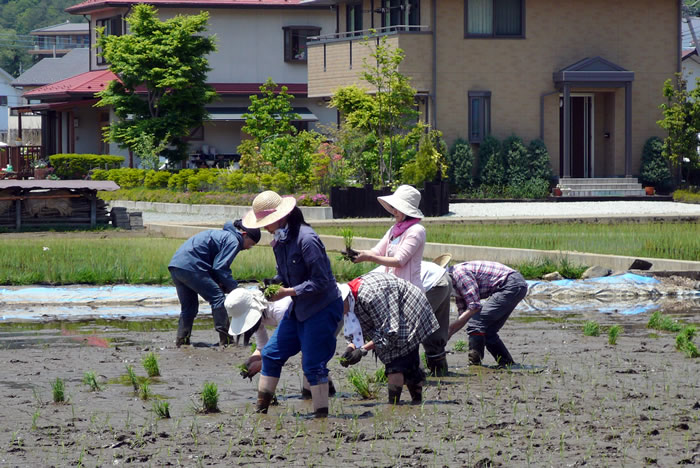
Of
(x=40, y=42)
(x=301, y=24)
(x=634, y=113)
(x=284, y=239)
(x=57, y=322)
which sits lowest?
(x=57, y=322)

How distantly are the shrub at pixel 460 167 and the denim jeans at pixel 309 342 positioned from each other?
24.8 m

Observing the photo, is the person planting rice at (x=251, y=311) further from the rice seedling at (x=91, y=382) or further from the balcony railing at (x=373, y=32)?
the balcony railing at (x=373, y=32)

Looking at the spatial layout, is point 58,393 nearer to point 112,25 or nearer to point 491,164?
point 491,164

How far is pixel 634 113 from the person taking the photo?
1406 inches

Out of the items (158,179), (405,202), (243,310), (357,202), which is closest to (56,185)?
(357,202)

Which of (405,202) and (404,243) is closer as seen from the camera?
(404,243)

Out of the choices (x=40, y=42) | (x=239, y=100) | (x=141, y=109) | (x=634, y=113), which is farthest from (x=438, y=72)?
(x=40, y=42)

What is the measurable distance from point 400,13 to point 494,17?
2834 mm

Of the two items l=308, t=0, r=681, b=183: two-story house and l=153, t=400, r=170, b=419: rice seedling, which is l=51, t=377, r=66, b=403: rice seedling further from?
l=308, t=0, r=681, b=183: two-story house

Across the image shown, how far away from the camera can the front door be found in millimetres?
36312

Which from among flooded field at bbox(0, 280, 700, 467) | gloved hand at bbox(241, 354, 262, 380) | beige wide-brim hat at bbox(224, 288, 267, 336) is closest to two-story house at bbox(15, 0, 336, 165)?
flooded field at bbox(0, 280, 700, 467)

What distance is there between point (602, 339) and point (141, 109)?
1245 inches

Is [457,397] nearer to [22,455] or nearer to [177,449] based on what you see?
[177,449]

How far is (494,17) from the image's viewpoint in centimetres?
3447
